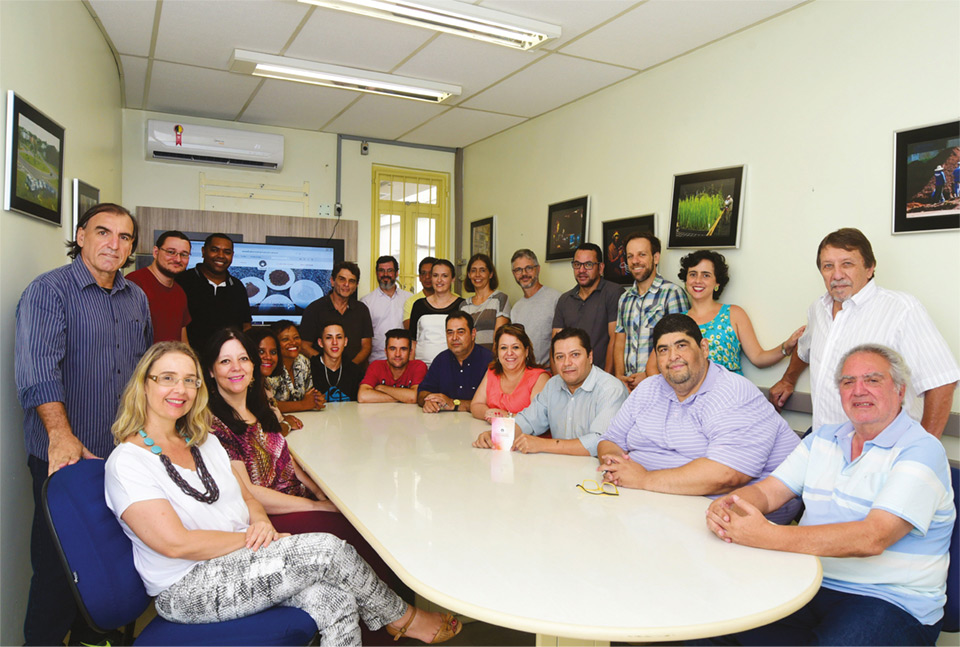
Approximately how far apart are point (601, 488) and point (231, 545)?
1.14 metres

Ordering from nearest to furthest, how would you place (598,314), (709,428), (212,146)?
(709,428) → (598,314) → (212,146)

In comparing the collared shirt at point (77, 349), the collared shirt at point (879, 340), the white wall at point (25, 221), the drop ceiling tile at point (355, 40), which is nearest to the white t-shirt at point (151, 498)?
the collared shirt at point (77, 349)

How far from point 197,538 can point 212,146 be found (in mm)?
4431

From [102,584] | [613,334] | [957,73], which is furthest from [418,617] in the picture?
[957,73]

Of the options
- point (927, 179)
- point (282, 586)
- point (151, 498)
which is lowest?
point (282, 586)

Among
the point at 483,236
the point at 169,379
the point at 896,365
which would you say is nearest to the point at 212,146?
the point at 483,236

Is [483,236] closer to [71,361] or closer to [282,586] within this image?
[71,361]

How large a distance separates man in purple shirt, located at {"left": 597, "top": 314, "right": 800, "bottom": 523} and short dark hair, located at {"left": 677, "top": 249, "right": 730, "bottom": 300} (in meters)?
1.22

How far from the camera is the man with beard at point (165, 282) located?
3504 millimetres

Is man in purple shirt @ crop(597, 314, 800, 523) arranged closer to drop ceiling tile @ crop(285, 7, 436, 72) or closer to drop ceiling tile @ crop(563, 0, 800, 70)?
drop ceiling tile @ crop(563, 0, 800, 70)

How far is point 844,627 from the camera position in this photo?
1597mm

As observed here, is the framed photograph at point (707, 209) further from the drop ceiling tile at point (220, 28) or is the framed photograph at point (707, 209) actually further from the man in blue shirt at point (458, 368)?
the drop ceiling tile at point (220, 28)

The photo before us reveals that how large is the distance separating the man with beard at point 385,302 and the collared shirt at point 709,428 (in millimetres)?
2903

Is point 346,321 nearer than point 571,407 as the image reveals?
No
